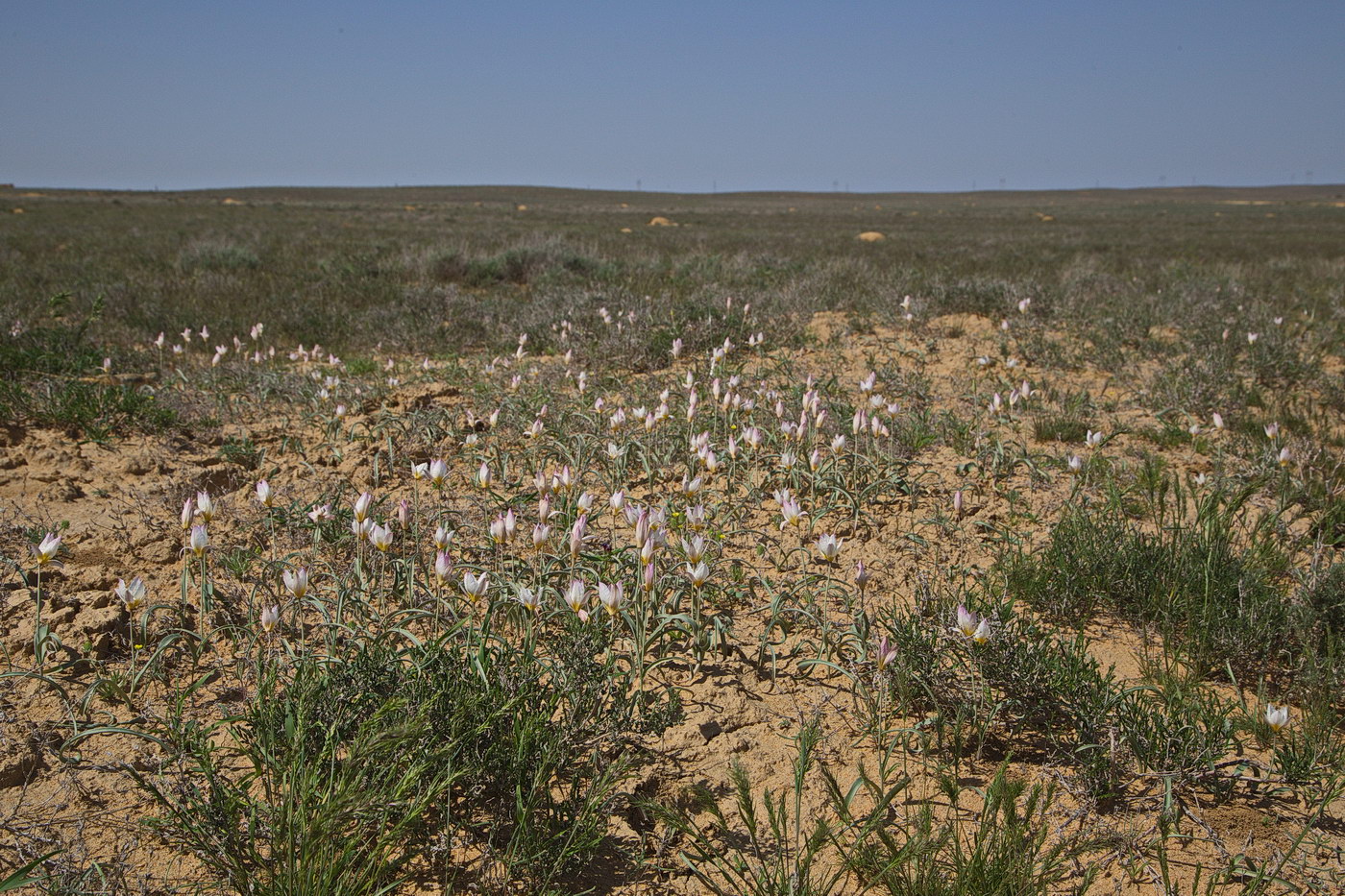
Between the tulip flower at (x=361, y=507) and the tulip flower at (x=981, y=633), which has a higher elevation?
the tulip flower at (x=361, y=507)

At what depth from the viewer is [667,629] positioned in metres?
2.65

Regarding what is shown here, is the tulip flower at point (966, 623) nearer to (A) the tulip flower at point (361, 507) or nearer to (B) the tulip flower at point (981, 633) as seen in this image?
(B) the tulip flower at point (981, 633)

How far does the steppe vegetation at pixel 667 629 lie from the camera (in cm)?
176

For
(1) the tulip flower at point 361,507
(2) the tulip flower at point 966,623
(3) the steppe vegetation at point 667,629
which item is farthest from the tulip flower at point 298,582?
(2) the tulip flower at point 966,623

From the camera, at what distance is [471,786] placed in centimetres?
188

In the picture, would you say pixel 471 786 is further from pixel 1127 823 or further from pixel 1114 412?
pixel 1114 412

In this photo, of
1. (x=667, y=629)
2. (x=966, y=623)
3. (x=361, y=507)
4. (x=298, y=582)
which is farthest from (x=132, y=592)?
(x=966, y=623)

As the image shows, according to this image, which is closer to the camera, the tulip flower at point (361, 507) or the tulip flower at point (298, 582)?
the tulip flower at point (298, 582)

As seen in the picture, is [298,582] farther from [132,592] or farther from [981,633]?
[981,633]

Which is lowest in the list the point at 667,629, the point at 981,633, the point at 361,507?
the point at 667,629

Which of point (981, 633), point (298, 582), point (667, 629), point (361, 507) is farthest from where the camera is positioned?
point (667, 629)

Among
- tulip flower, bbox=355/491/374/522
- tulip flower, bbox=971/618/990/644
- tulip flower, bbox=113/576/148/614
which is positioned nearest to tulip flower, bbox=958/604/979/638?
tulip flower, bbox=971/618/990/644

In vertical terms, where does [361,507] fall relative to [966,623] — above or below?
above

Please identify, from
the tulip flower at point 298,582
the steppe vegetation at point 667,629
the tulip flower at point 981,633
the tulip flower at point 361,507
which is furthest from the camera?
the tulip flower at point 361,507
